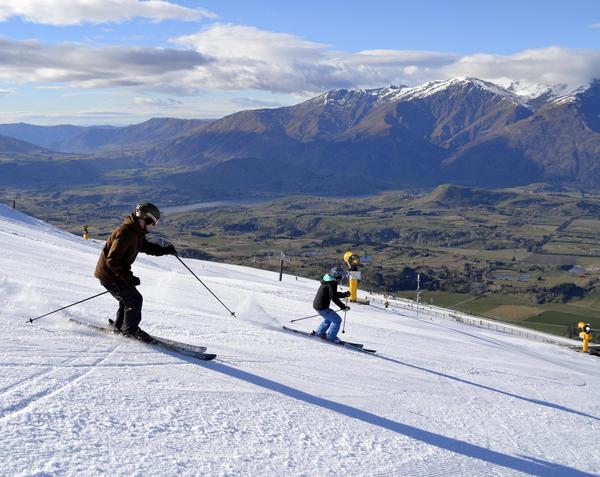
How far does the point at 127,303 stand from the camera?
8.88m

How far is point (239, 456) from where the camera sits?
5.76 m

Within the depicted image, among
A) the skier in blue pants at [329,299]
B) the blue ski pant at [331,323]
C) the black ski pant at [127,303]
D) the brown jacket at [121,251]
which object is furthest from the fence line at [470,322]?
the brown jacket at [121,251]

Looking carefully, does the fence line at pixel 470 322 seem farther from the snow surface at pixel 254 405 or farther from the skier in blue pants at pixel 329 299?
the snow surface at pixel 254 405

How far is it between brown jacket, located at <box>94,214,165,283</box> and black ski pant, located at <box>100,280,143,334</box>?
107 mm

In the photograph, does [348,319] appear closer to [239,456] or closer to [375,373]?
[375,373]

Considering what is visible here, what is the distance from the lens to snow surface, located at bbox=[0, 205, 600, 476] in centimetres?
565

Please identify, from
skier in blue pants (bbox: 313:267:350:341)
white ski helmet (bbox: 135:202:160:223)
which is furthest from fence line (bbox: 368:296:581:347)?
white ski helmet (bbox: 135:202:160:223)

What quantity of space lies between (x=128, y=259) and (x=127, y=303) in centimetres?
67

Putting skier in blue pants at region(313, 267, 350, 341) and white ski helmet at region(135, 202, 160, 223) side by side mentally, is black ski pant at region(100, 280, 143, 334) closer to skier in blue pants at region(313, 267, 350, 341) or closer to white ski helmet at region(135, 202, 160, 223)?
white ski helmet at region(135, 202, 160, 223)

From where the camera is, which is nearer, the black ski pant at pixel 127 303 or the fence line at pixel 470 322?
the black ski pant at pixel 127 303

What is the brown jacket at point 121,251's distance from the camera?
28.0 ft

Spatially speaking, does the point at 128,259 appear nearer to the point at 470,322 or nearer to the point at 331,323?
the point at 331,323

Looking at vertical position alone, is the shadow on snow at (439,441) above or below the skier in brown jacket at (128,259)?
below

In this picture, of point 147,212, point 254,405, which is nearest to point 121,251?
point 147,212
